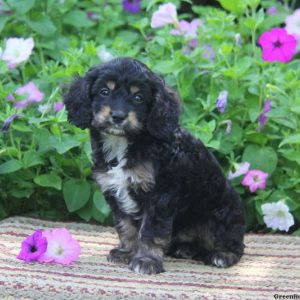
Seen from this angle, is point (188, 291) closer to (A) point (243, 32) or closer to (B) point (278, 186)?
(B) point (278, 186)

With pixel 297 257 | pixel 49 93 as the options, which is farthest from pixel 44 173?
pixel 297 257

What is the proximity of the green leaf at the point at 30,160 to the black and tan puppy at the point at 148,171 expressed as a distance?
1.10 meters

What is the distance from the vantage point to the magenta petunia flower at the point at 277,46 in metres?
6.53

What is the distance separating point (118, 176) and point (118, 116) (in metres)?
0.46

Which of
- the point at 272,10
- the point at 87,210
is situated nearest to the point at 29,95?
the point at 87,210

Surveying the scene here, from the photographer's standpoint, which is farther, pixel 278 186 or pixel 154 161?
pixel 278 186

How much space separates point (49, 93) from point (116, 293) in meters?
2.81

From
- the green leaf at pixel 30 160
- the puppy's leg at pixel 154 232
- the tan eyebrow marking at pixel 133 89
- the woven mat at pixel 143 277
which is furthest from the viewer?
the green leaf at pixel 30 160

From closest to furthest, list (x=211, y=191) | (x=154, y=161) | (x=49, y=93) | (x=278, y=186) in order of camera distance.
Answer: (x=154, y=161) → (x=211, y=191) → (x=278, y=186) → (x=49, y=93)

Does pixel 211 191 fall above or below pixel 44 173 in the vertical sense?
above

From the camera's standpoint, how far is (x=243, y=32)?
729cm

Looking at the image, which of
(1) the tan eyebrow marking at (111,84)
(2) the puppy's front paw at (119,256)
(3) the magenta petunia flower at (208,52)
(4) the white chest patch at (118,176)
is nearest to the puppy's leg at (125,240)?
(2) the puppy's front paw at (119,256)

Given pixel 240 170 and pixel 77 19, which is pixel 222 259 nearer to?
pixel 240 170

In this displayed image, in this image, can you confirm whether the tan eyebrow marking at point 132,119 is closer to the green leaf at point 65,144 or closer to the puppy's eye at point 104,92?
the puppy's eye at point 104,92
